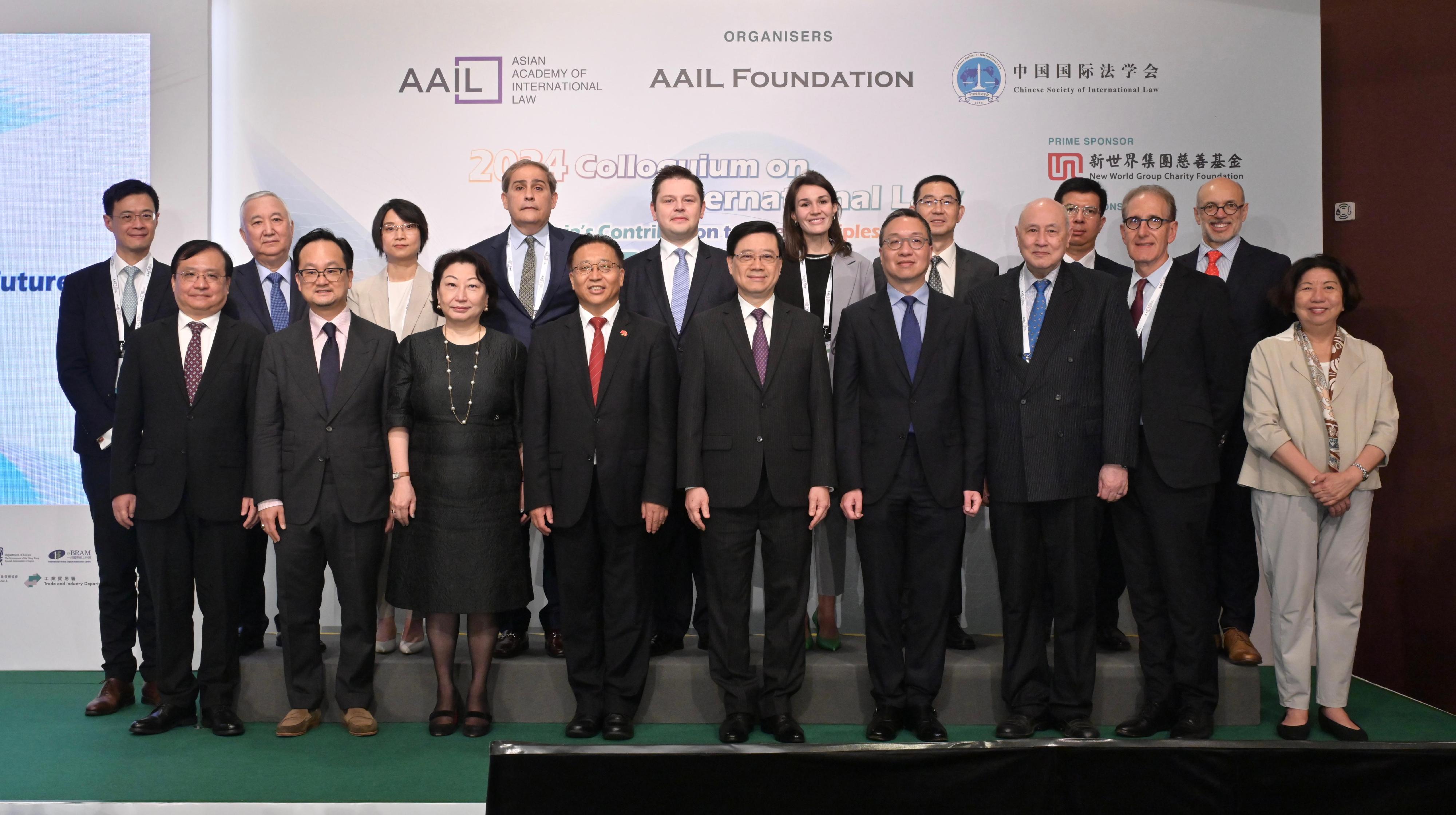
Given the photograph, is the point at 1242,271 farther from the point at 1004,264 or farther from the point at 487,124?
the point at 487,124

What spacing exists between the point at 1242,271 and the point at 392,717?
154 inches

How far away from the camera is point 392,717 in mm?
3932

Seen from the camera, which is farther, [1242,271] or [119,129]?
[119,129]

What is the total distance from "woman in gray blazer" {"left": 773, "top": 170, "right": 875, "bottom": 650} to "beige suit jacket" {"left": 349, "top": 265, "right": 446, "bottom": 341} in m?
1.42

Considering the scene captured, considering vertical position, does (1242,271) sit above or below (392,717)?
above

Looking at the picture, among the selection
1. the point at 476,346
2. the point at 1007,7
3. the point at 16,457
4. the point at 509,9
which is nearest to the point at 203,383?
the point at 476,346

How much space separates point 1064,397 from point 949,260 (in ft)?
3.55

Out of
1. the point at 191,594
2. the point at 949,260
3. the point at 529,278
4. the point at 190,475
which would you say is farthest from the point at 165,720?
the point at 949,260

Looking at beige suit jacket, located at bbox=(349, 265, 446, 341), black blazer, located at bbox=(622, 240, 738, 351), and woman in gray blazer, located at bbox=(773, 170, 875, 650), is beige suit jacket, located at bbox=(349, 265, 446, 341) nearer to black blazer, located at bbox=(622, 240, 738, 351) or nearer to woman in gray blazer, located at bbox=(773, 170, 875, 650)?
black blazer, located at bbox=(622, 240, 738, 351)

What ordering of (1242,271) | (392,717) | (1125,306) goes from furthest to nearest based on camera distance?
(1242,271), (392,717), (1125,306)

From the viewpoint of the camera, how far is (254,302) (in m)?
4.23

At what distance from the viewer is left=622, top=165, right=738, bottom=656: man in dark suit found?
404cm

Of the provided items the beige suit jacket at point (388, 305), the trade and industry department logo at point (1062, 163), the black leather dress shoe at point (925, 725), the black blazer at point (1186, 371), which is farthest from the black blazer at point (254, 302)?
the trade and industry department logo at point (1062, 163)

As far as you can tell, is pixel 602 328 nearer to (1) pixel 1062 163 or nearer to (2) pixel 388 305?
(2) pixel 388 305
